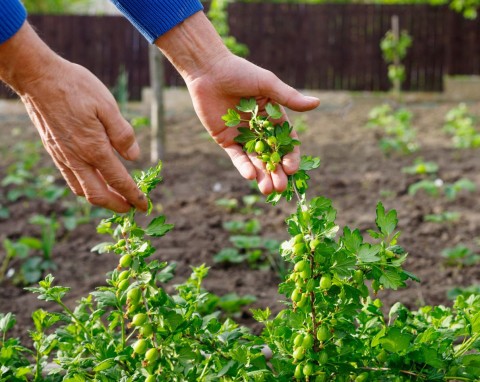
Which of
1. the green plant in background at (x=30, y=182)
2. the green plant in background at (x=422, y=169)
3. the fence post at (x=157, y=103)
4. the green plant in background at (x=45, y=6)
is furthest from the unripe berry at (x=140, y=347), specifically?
the green plant in background at (x=45, y=6)

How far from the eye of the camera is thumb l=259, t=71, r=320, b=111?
5.31 feet

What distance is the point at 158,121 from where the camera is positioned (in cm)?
605

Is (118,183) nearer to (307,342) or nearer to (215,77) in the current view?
(215,77)

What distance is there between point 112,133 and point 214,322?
47 centimetres

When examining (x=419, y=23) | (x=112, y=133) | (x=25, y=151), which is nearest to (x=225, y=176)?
(x=25, y=151)

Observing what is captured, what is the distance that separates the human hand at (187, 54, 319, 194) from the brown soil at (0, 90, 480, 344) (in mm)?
1045

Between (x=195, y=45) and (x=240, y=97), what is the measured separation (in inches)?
6.9

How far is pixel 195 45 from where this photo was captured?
180cm

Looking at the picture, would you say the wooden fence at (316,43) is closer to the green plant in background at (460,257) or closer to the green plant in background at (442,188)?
the green plant in background at (442,188)

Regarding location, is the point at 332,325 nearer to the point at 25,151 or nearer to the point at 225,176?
the point at 225,176

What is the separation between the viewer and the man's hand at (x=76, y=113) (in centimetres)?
157

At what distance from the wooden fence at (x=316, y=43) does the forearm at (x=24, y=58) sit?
1060cm

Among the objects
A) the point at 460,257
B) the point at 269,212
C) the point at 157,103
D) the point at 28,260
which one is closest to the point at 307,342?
the point at 460,257

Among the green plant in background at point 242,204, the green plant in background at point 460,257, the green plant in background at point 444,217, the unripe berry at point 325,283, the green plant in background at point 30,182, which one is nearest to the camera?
the unripe berry at point 325,283
